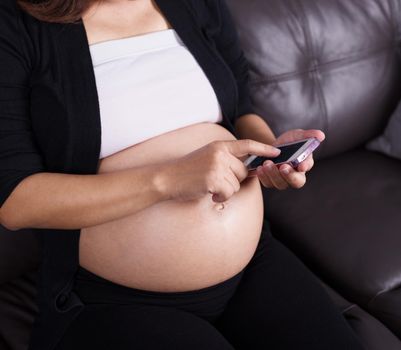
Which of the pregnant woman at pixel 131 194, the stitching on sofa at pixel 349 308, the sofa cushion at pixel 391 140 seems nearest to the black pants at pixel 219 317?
the pregnant woman at pixel 131 194

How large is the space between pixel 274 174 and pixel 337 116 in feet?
2.22

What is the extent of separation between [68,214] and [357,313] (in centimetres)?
63

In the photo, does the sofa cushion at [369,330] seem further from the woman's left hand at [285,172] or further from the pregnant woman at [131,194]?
the woman's left hand at [285,172]

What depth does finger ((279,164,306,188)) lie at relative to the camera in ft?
2.43

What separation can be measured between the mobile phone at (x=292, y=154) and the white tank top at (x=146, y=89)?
17cm

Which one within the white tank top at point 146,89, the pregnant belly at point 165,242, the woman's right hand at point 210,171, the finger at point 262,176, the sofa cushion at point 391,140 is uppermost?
the white tank top at point 146,89

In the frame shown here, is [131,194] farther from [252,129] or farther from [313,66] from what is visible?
[313,66]

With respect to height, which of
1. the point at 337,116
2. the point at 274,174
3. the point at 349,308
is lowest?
the point at 349,308

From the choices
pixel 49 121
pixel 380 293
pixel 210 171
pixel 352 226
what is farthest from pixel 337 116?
pixel 49 121

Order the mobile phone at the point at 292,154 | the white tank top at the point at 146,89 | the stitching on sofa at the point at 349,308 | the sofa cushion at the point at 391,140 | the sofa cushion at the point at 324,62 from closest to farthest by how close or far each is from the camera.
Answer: the mobile phone at the point at 292,154 < the white tank top at the point at 146,89 < the stitching on sofa at the point at 349,308 < the sofa cushion at the point at 324,62 < the sofa cushion at the point at 391,140

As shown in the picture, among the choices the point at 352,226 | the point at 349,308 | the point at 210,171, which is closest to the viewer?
the point at 210,171

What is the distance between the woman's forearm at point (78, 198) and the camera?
75 cm

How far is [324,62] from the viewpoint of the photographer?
1.33 metres

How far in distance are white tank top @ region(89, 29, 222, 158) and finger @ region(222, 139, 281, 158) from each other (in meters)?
0.16
